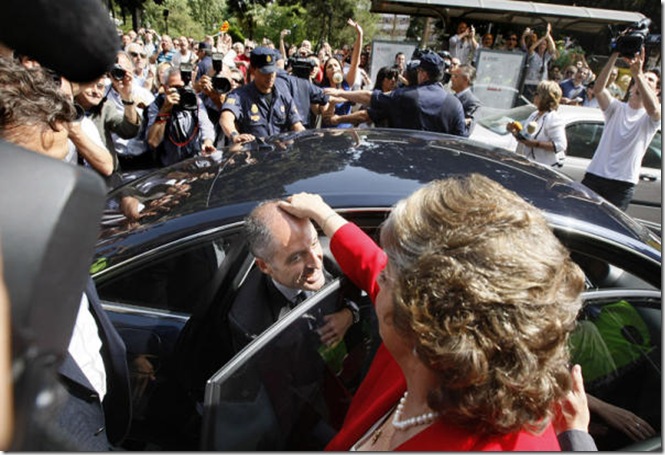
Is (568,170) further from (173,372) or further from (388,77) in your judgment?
(173,372)

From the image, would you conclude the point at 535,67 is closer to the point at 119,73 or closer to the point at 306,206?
the point at 119,73

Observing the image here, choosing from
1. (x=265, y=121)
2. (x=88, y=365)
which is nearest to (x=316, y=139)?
(x=88, y=365)

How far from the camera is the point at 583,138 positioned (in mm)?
5289

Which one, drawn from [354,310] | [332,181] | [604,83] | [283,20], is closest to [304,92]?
[604,83]

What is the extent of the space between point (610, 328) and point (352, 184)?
1018 millimetres

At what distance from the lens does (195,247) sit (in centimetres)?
164

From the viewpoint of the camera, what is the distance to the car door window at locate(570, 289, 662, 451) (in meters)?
1.58

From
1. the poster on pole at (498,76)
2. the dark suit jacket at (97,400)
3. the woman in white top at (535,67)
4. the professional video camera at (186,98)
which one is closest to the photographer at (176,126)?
the professional video camera at (186,98)

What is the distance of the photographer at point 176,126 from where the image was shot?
3.60m

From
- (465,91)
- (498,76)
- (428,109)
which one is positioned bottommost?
(498,76)

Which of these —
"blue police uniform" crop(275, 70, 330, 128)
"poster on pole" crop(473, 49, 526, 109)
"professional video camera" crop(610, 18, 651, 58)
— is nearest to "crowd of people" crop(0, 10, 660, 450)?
"blue police uniform" crop(275, 70, 330, 128)

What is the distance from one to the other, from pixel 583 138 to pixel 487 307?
17.0ft

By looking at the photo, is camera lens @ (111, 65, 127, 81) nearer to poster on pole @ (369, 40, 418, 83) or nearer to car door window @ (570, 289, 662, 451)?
car door window @ (570, 289, 662, 451)

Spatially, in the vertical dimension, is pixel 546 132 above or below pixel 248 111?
below
